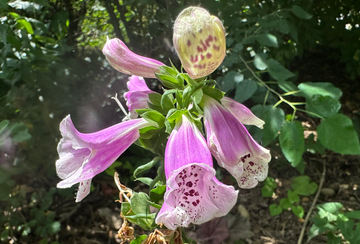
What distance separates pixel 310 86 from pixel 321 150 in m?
0.47

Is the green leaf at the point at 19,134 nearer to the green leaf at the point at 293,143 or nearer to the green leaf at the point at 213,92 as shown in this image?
the green leaf at the point at 213,92

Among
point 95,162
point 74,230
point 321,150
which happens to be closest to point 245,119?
point 95,162

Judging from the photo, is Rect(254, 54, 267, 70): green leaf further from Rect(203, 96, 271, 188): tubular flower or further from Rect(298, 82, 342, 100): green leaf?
Rect(203, 96, 271, 188): tubular flower

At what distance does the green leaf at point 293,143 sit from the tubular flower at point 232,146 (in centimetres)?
45

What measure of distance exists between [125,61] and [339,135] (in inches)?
24.8

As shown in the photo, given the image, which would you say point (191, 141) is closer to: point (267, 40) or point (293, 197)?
point (267, 40)

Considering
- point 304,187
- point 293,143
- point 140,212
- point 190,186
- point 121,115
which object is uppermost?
point 190,186

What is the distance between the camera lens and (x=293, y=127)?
889mm

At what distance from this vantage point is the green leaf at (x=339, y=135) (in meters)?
0.82

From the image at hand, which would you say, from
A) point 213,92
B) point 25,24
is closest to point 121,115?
point 25,24

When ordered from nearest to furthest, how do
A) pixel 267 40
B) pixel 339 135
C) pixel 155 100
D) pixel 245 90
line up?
pixel 155 100 < pixel 339 135 < pixel 245 90 < pixel 267 40

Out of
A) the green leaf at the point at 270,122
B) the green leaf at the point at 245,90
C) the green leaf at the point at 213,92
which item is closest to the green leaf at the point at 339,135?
the green leaf at the point at 270,122

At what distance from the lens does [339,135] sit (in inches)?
32.8

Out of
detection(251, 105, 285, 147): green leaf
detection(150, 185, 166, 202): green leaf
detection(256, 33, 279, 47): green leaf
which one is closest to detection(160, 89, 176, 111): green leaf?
detection(150, 185, 166, 202): green leaf
